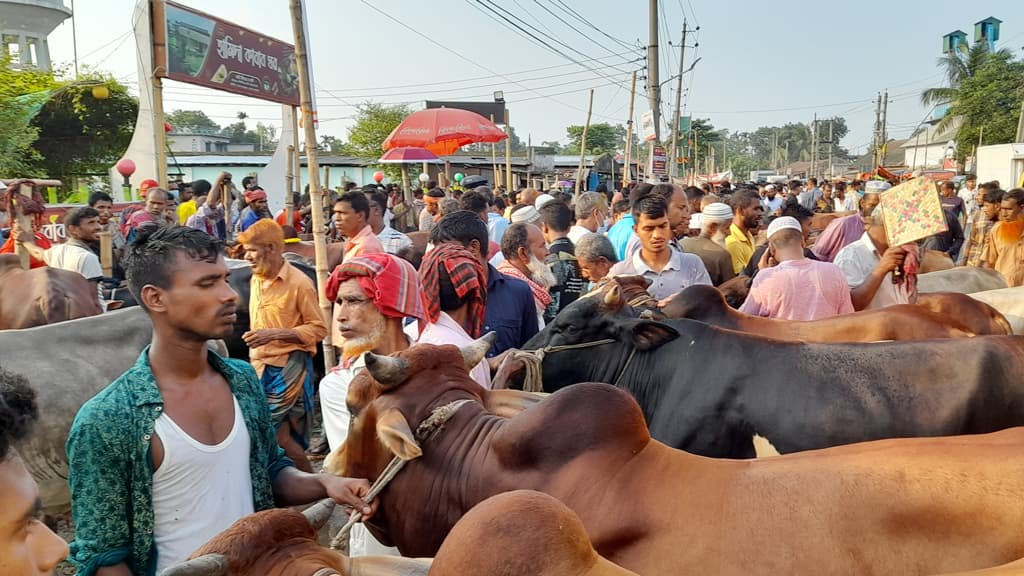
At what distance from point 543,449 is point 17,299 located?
506cm

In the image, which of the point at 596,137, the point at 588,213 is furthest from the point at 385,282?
the point at 596,137

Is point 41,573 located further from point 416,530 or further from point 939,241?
point 939,241

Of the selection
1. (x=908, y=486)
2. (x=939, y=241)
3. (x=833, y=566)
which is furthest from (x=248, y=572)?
(x=939, y=241)

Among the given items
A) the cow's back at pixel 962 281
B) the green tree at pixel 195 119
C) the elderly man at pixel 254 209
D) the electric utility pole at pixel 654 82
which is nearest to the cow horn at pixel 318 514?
the cow's back at pixel 962 281

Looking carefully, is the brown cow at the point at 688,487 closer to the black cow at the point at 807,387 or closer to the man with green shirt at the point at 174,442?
the man with green shirt at the point at 174,442

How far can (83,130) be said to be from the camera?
2761 centimetres

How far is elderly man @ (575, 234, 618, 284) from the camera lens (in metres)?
5.93

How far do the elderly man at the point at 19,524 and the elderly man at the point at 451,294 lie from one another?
1962 millimetres

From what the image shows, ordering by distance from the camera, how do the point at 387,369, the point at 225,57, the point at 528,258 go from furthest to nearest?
the point at 225,57 < the point at 528,258 < the point at 387,369

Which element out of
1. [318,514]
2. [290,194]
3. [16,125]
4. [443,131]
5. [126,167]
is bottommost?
[318,514]

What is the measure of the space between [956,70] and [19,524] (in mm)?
55265

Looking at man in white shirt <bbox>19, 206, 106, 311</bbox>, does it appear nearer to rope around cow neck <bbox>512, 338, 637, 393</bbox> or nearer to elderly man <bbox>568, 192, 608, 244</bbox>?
rope around cow neck <bbox>512, 338, 637, 393</bbox>

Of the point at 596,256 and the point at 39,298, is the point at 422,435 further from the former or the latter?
the point at 39,298

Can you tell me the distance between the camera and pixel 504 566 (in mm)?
1295
